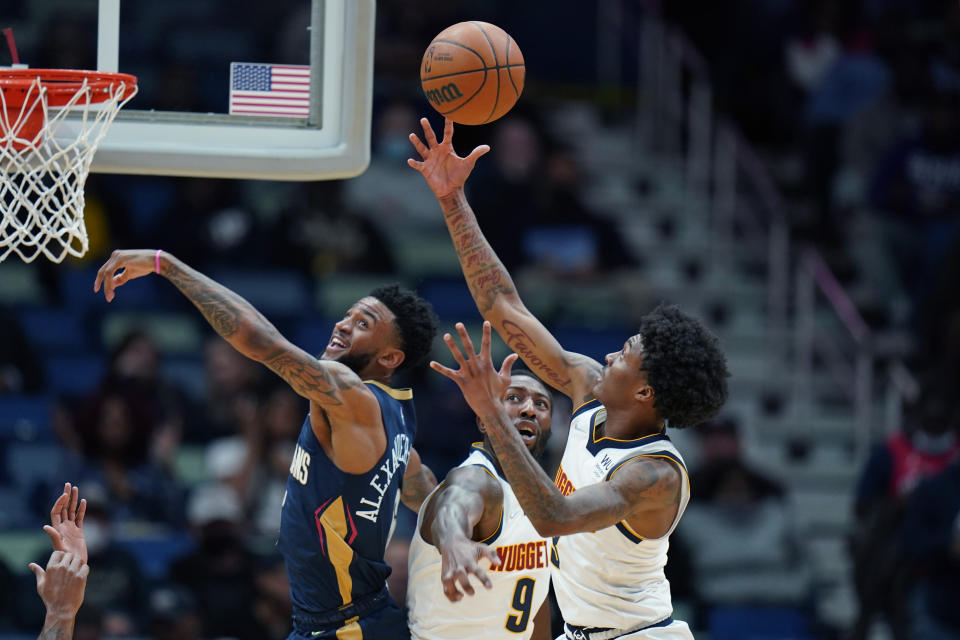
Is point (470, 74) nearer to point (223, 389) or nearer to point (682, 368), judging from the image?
point (682, 368)

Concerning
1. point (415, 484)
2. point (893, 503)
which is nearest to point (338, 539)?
point (415, 484)

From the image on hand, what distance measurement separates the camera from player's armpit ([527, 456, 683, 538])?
4840 millimetres

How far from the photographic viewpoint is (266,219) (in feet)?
37.9

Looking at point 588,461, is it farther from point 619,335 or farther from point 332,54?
point 619,335

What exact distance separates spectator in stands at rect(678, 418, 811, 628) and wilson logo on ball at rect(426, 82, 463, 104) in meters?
4.58

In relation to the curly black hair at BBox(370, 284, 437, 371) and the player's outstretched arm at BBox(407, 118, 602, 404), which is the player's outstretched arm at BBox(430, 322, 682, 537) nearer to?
the player's outstretched arm at BBox(407, 118, 602, 404)

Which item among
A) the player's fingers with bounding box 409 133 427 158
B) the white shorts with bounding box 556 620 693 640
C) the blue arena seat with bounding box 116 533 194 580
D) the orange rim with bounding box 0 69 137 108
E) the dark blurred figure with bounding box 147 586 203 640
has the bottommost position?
the dark blurred figure with bounding box 147 586 203 640

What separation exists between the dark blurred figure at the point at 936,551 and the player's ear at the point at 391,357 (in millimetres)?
4226

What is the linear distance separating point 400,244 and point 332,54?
5940 mm

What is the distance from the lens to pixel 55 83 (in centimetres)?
549

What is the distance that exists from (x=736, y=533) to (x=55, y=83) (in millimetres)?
5944

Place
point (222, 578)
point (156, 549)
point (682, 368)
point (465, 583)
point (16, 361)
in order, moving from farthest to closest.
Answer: point (16, 361), point (156, 549), point (222, 578), point (682, 368), point (465, 583)

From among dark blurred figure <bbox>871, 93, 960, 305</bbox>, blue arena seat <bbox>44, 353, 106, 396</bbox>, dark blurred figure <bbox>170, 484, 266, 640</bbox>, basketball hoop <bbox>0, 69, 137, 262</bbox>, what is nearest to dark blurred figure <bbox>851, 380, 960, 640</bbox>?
dark blurred figure <bbox>871, 93, 960, 305</bbox>

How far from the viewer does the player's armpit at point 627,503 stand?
484cm
